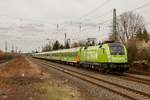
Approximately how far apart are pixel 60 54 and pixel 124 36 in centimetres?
2381

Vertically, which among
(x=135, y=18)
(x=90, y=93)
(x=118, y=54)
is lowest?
(x=90, y=93)

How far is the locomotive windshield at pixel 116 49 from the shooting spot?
2808cm

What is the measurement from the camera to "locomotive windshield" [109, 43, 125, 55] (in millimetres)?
28078

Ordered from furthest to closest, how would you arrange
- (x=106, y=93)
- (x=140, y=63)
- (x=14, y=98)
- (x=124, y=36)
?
(x=124, y=36) < (x=140, y=63) < (x=106, y=93) < (x=14, y=98)

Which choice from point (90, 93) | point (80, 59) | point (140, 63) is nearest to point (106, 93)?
point (90, 93)

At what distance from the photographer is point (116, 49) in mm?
28359

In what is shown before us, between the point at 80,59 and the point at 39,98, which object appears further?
the point at 80,59

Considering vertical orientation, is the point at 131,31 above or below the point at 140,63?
above

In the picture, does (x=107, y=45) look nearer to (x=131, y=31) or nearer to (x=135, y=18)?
(x=131, y=31)

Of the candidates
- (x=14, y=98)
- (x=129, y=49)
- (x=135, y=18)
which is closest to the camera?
(x=14, y=98)

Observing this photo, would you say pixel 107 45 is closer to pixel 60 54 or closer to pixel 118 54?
pixel 118 54

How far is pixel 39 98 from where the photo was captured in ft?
44.9

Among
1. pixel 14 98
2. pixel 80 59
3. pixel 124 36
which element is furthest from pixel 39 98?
pixel 124 36

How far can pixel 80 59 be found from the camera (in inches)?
1663
